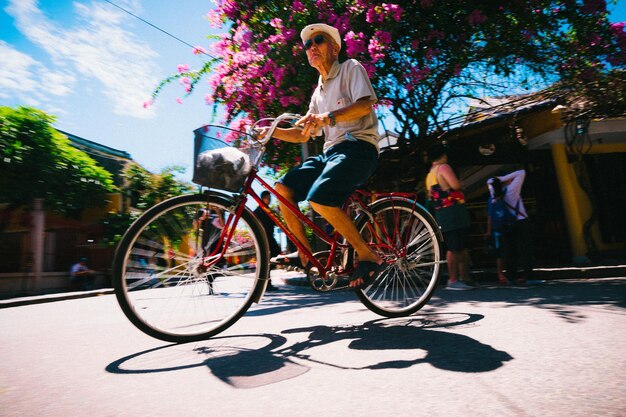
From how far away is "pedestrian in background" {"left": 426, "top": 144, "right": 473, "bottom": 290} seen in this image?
5670mm

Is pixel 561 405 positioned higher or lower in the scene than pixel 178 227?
lower

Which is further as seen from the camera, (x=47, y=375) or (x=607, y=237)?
(x=607, y=237)

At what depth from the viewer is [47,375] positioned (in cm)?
215

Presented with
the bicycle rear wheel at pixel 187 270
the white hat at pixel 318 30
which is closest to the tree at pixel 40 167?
the bicycle rear wheel at pixel 187 270

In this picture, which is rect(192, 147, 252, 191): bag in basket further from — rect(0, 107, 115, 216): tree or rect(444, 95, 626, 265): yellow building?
rect(0, 107, 115, 216): tree

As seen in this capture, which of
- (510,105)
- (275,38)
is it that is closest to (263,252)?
(275,38)

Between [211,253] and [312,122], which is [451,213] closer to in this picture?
[312,122]

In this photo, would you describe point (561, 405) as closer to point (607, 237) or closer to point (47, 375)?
point (47, 375)

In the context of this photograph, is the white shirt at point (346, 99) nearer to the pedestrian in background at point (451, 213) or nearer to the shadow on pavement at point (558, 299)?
the shadow on pavement at point (558, 299)

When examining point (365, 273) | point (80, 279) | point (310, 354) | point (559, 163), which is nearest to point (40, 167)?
point (80, 279)

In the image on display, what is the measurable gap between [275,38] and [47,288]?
12889mm

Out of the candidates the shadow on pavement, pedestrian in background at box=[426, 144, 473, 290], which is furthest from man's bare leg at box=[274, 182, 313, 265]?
pedestrian in background at box=[426, 144, 473, 290]

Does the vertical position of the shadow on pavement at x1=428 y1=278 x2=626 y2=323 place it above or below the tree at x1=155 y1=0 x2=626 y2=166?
below

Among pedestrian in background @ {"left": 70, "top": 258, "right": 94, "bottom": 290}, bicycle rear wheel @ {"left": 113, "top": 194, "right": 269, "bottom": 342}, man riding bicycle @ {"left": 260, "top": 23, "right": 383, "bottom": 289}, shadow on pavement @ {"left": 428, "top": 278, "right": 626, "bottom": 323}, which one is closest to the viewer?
bicycle rear wheel @ {"left": 113, "top": 194, "right": 269, "bottom": 342}
